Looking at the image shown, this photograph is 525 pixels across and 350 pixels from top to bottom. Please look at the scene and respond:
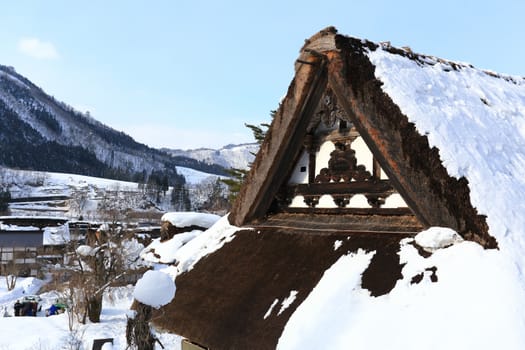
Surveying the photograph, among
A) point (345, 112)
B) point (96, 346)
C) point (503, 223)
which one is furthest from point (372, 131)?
point (96, 346)

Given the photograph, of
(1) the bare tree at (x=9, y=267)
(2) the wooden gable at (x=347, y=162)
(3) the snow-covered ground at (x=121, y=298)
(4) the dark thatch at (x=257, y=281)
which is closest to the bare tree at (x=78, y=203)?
(1) the bare tree at (x=9, y=267)

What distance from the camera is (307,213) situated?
5133 millimetres

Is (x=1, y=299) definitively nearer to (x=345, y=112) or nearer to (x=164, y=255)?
(x=164, y=255)

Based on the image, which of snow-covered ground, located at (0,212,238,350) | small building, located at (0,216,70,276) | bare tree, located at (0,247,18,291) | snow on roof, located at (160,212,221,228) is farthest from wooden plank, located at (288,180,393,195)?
small building, located at (0,216,70,276)

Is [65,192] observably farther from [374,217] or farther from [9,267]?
[374,217]

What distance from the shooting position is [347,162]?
4.59 meters

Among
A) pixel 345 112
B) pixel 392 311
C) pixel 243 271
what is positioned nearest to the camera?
pixel 392 311

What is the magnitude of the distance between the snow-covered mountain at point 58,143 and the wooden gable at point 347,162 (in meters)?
156

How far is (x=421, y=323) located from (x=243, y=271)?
241cm

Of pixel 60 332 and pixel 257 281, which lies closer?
pixel 257 281

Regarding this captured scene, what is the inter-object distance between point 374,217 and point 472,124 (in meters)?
1.16

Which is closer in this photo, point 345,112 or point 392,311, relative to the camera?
point 392,311

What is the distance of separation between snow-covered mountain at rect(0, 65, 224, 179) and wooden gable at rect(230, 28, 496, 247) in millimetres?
155661

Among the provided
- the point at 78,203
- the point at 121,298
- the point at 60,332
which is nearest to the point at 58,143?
the point at 78,203
